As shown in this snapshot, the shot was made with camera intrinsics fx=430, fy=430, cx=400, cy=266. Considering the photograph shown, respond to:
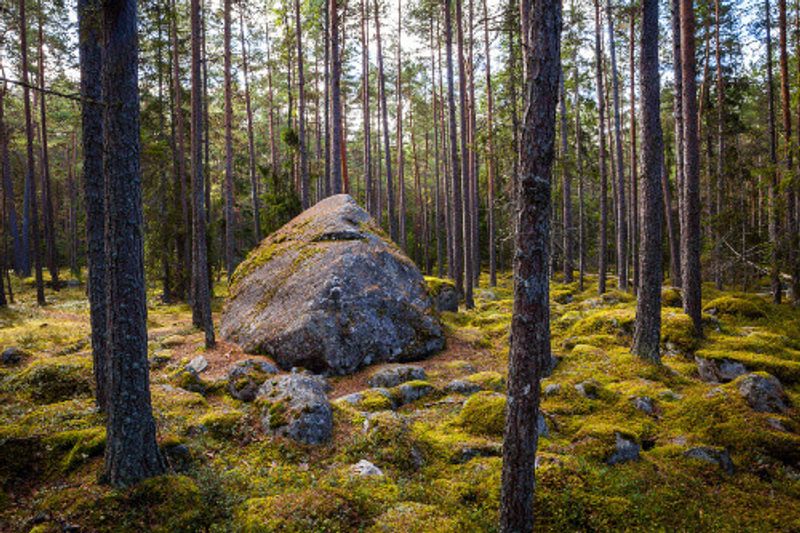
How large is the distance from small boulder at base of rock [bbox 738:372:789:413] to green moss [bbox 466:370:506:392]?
12.3ft

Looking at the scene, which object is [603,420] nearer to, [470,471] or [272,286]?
[470,471]

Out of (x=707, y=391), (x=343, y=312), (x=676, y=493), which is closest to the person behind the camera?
(x=676, y=493)

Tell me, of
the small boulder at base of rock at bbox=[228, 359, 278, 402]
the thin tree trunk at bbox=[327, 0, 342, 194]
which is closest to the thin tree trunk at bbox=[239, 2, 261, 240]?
the thin tree trunk at bbox=[327, 0, 342, 194]

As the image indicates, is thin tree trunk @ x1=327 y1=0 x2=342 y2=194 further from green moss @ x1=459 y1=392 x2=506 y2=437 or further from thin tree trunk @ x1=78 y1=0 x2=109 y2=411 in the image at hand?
green moss @ x1=459 y1=392 x2=506 y2=437

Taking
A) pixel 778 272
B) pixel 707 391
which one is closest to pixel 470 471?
pixel 707 391

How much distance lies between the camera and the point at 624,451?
566 cm

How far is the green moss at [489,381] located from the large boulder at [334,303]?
2.22 meters

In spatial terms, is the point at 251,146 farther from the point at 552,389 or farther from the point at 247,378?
the point at 552,389

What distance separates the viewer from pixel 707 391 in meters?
7.12

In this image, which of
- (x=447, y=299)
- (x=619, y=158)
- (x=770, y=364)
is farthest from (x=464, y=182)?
(x=770, y=364)

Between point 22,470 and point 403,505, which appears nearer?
point 403,505

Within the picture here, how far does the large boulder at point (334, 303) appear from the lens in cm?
957

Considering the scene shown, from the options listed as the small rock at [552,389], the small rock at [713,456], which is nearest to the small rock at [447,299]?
the small rock at [552,389]

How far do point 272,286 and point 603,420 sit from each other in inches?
326
